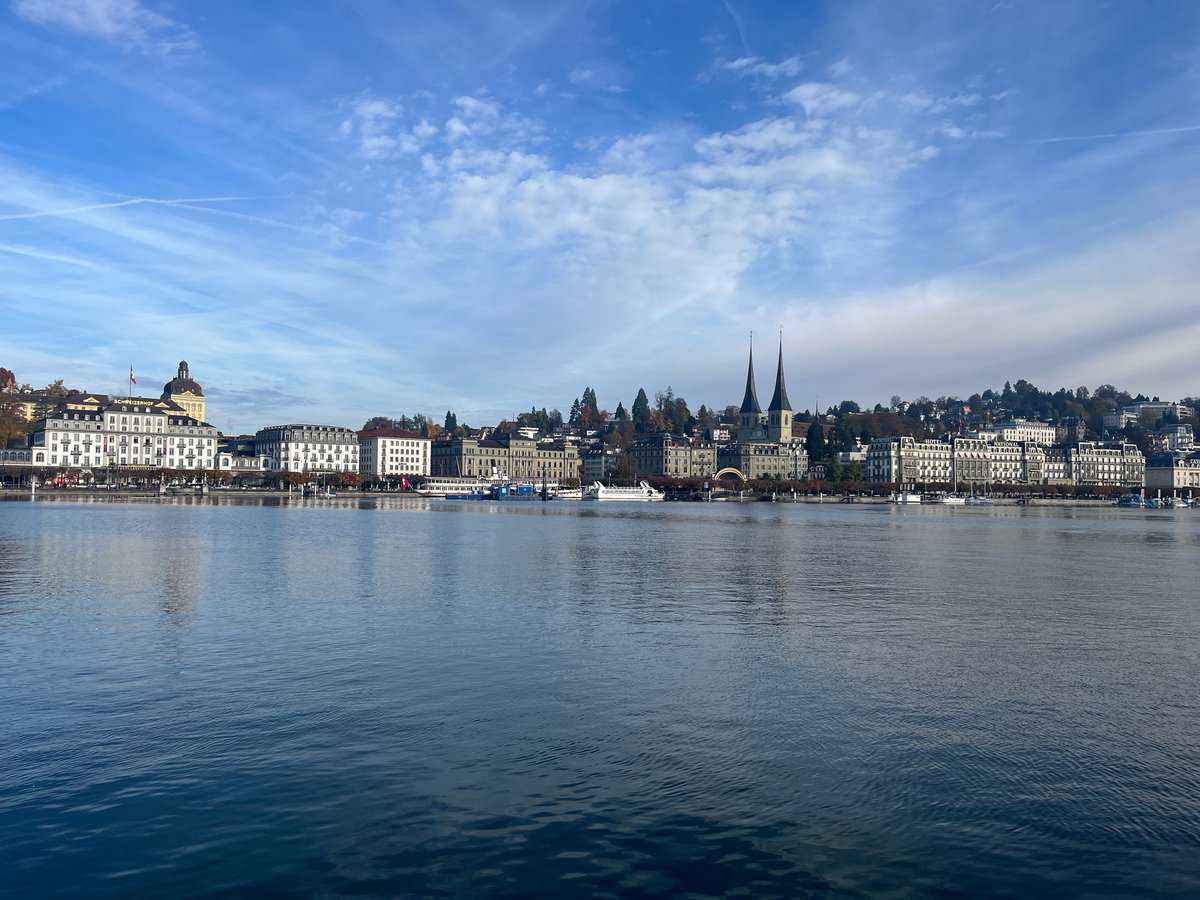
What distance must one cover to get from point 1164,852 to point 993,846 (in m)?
1.54

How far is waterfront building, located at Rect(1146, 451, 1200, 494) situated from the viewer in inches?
7544

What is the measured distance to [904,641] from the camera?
19031 mm

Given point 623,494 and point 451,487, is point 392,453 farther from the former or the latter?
point 623,494

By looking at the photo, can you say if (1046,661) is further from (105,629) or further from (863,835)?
(105,629)

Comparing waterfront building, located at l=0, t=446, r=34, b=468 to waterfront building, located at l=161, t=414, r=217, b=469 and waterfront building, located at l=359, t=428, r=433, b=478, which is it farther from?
waterfront building, located at l=359, t=428, r=433, b=478

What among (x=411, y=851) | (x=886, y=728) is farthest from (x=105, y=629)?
(x=886, y=728)

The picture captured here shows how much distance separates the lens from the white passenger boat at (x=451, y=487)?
171m

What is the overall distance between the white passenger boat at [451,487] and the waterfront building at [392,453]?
10923mm

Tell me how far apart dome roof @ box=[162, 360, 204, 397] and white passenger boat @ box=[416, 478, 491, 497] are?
44.9m

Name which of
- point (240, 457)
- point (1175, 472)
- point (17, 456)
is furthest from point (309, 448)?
point (1175, 472)

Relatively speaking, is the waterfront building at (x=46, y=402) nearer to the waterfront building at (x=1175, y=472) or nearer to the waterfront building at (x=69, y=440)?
the waterfront building at (x=69, y=440)

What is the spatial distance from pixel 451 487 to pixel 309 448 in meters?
26.4

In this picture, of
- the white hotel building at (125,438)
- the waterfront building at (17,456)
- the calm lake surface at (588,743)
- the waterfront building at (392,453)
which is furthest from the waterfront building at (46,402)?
the calm lake surface at (588,743)

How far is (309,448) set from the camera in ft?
569
